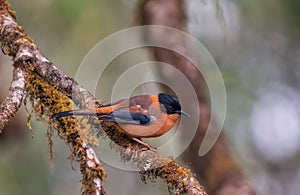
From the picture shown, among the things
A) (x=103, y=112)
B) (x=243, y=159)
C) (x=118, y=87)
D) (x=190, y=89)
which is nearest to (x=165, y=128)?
(x=103, y=112)

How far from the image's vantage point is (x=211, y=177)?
4273 mm

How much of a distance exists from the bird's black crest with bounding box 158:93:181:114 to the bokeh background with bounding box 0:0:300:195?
1546mm

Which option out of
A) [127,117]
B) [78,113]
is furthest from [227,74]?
[78,113]

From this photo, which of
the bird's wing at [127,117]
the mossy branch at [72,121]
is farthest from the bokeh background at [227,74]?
the mossy branch at [72,121]

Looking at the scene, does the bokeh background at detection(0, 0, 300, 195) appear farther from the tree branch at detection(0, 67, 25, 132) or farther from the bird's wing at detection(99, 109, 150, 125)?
the tree branch at detection(0, 67, 25, 132)

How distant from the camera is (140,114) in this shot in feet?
11.7

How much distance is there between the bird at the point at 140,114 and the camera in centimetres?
324

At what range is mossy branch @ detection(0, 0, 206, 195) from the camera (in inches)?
106

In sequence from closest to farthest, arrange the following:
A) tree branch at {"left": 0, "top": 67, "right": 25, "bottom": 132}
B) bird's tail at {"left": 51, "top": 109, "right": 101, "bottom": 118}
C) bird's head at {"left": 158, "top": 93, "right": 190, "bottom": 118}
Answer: tree branch at {"left": 0, "top": 67, "right": 25, "bottom": 132} < bird's tail at {"left": 51, "top": 109, "right": 101, "bottom": 118} < bird's head at {"left": 158, "top": 93, "right": 190, "bottom": 118}

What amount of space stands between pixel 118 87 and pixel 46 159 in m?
1.25

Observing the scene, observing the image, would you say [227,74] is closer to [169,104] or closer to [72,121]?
[169,104]

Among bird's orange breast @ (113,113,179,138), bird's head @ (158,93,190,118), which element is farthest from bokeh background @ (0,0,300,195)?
bird's orange breast @ (113,113,179,138)

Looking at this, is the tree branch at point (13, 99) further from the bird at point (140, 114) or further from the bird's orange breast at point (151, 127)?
the bird's orange breast at point (151, 127)


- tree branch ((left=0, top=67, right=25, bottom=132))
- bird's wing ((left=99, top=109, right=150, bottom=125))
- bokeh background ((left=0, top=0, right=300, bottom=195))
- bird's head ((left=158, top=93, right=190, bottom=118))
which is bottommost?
tree branch ((left=0, top=67, right=25, bottom=132))
